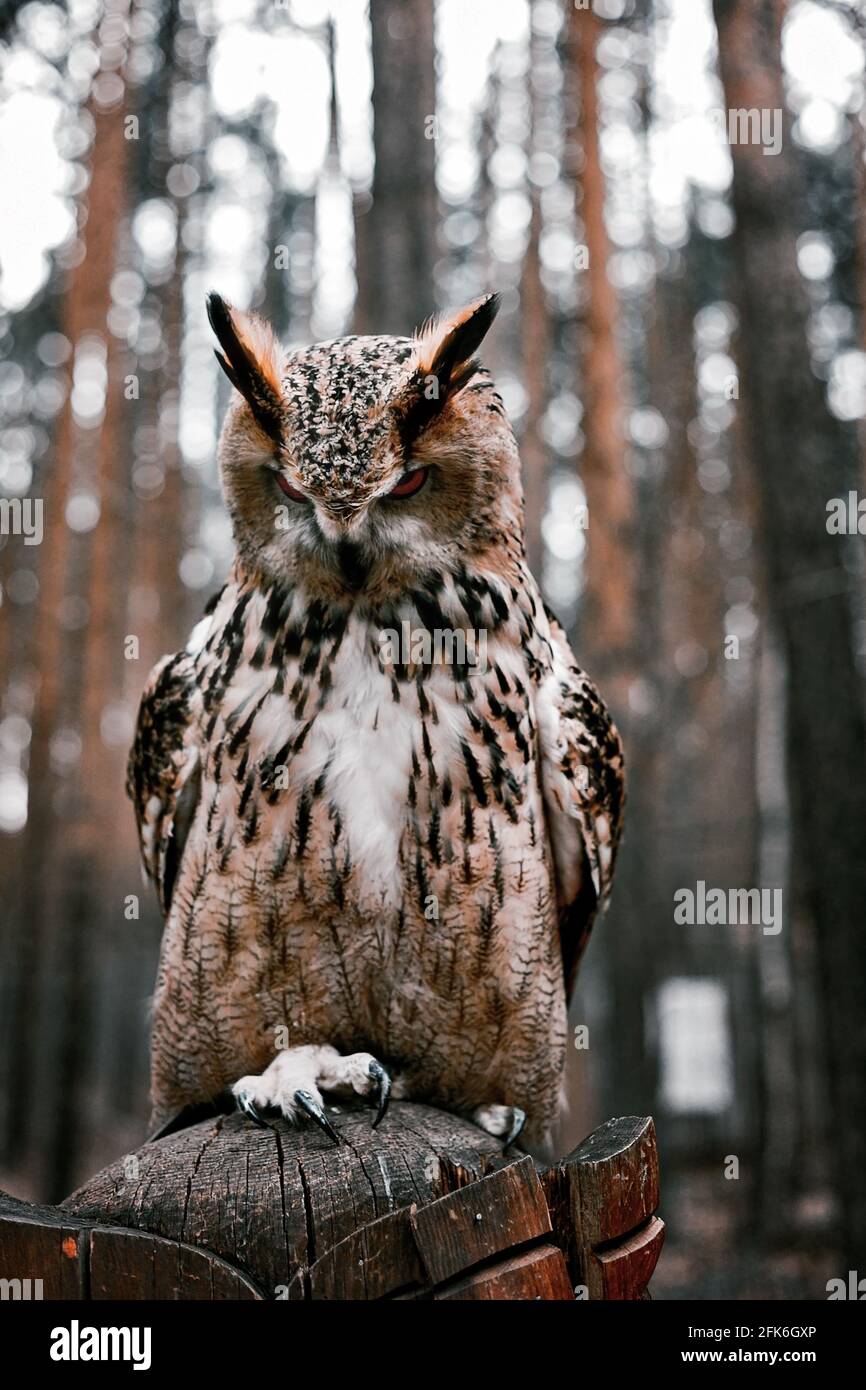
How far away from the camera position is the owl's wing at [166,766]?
3.20 m

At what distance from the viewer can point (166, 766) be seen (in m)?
3.23

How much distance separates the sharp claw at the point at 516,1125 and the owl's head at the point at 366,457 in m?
1.43

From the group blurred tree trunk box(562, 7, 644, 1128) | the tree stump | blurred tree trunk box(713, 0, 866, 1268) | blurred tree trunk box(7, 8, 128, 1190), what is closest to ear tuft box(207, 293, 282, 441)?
the tree stump

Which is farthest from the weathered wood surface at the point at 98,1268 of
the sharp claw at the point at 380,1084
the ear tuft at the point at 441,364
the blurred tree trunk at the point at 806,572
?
the blurred tree trunk at the point at 806,572

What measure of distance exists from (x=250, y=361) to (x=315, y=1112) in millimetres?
1717

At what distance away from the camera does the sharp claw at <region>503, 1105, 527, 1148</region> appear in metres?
2.91

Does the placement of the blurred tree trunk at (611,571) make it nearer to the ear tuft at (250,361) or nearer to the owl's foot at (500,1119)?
the owl's foot at (500,1119)

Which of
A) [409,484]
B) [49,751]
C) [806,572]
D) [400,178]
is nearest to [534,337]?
[49,751]

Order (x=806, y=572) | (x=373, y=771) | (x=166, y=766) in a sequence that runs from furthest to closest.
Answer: (x=806, y=572)
(x=166, y=766)
(x=373, y=771)

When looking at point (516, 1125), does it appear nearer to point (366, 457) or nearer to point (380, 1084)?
point (380, 1084)

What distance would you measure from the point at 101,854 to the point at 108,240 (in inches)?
229

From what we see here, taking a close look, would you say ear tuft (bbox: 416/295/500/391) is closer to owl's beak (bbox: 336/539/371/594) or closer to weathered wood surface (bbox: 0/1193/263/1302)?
owl's beak (bbox: 336/539/371/594)

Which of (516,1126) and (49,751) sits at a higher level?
(49,751)
